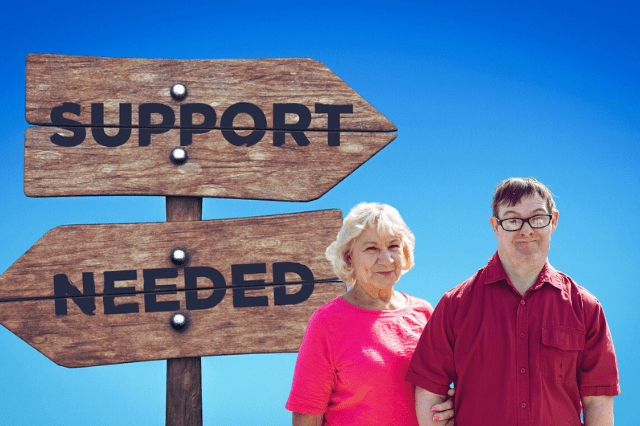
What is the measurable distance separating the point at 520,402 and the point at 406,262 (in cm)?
63

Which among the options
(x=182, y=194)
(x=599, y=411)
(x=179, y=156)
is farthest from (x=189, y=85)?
(x=599, y=411)

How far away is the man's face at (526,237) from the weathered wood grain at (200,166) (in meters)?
1.12

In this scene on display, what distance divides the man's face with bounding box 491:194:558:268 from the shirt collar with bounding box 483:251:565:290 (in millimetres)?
29

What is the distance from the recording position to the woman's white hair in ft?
5.74

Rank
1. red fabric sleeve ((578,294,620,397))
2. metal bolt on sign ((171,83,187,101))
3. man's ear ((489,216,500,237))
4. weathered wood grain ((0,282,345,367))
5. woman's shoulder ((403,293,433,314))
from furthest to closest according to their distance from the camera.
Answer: metal bolt on sign ((171,83,187,101)), weathered wood grain ((0,282,345,367)), woman's shoulder ((403,293,433,314)), man's ear ((489,216,500,237)), red fabric sleeve ((578,294,620,397))

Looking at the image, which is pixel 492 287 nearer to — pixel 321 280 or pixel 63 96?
pixel 321 280

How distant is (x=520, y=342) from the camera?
141cm

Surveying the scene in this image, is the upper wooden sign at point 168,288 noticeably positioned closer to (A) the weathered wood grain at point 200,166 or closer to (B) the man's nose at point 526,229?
(A) the weathered wood grain at point 200,166

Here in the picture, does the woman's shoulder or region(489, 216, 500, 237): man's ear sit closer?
region(489, 216, 500, 237): man's ear

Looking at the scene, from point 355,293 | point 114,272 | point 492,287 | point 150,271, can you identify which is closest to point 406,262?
point 355,293

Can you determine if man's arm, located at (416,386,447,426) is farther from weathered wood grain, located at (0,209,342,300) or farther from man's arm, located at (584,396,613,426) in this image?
weathered wood grain, located at (0,209,342,300)

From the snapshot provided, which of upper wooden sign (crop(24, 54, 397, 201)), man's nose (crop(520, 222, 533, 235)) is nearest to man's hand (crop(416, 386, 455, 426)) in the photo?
man's nose (crop(520, 222, 533, 235))

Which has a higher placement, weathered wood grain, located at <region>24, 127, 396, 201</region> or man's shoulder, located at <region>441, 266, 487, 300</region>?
weathered wood grain, located at <region>24, 127, 396, 201</region>

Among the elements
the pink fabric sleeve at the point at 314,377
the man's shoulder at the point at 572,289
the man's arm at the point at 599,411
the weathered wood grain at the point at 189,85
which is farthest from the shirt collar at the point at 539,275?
the weathered wood grain at the point at 189,85
